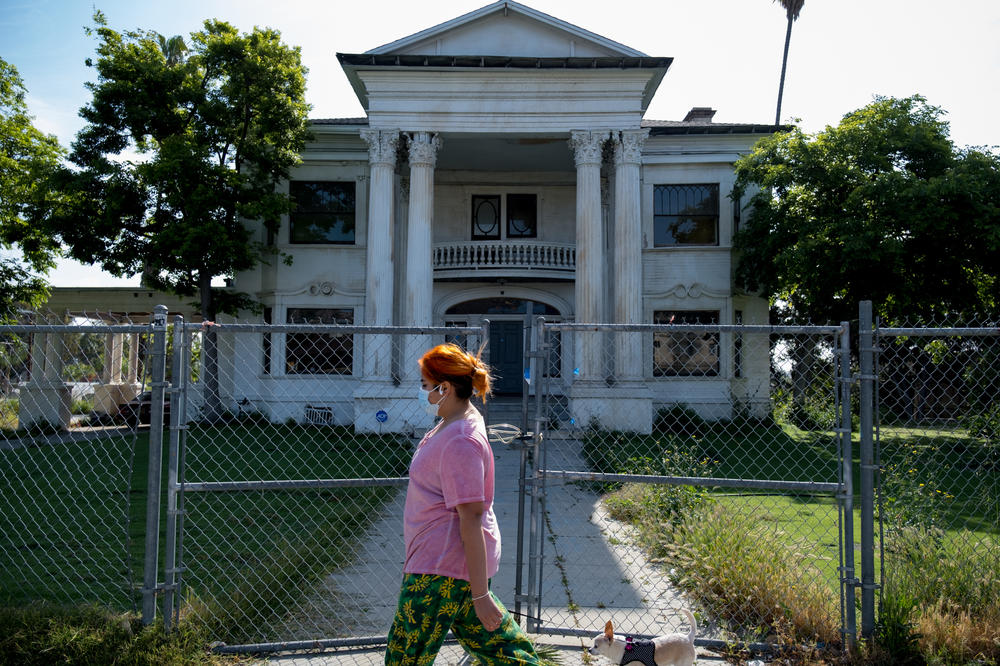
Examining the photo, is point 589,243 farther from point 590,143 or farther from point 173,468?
point 173,468

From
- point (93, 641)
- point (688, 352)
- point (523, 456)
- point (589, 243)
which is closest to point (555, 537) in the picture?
point (523, 456)

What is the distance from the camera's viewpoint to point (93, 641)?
13.6 feet

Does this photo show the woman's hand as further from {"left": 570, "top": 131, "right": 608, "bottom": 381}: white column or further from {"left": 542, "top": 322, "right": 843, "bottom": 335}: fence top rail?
{"left": 570, "top": 131, "right": 608, "bottom": 381}: white column

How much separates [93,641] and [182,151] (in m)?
15.6

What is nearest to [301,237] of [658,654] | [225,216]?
[225,216]

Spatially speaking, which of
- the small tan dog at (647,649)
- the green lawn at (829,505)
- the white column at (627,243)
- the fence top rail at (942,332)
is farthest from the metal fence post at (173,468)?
the white column at (627,243)

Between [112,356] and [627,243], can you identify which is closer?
[112,356]

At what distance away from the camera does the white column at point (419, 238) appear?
59.1ft

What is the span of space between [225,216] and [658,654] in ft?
58.2

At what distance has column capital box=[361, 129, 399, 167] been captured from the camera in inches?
719

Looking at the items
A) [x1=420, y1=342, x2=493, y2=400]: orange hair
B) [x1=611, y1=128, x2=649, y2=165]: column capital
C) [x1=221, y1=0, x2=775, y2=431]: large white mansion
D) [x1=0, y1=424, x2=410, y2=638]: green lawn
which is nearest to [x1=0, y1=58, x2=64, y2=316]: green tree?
[x1=221, y1=0, x2=775, y2=431]: large white mansion

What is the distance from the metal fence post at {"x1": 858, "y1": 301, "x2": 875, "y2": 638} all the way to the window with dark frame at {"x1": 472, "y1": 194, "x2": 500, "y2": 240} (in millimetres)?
18088

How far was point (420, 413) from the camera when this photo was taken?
15.4 m

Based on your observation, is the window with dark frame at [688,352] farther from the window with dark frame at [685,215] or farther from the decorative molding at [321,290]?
the decorative molding at [321,290]
